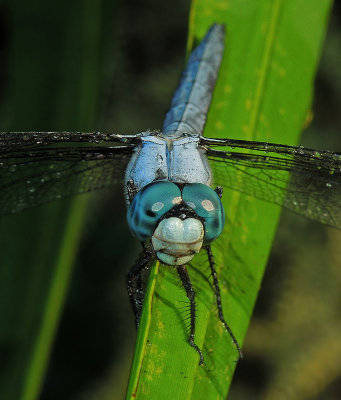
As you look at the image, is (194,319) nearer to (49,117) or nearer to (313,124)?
(49,117)

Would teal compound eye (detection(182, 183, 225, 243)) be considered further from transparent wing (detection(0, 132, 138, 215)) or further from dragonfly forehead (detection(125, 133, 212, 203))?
transparent wing (detection(0, 132, 138, 215))

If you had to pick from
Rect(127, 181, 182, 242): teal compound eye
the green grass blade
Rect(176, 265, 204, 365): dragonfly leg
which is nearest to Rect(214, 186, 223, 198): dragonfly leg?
Rect(127, 181, 182, 242): teal compound eye

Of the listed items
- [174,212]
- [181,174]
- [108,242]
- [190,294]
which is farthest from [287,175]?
[108,242]

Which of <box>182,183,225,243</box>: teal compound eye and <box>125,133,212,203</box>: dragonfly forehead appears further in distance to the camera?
<box>125,133,212,203</box>: dragonfly forehead

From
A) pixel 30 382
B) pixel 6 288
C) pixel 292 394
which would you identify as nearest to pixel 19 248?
pixel 6 288

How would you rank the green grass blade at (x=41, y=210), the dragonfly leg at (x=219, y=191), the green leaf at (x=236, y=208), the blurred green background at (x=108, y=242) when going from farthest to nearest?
1. the blurred green background at (x=108, y=242)
2. the green grass blade at (x=41, y=210)
3. the dragonfly leg at (x=219, y=191)
4. the green leaf at (x=236, y=208)

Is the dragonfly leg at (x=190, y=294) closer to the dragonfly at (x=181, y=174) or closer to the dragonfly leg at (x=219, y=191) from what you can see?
the dragonfly at (x=181, y=174)

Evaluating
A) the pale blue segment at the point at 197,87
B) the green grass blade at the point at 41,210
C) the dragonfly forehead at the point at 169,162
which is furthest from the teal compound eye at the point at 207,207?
the green grass blade at the point at 41,210
